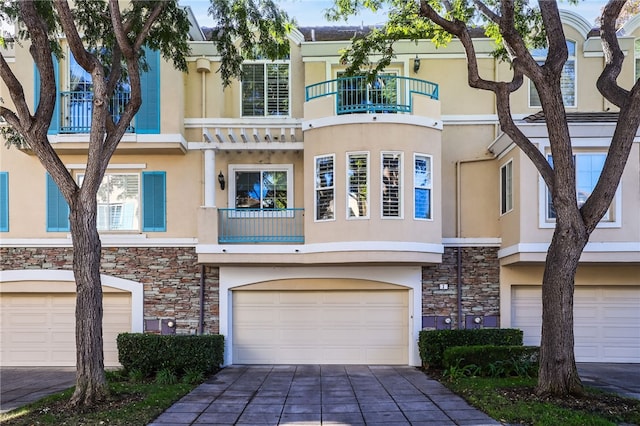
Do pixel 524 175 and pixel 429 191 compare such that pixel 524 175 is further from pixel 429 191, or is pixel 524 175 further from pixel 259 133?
pixel 259 133

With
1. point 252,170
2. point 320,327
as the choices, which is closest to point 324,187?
point 252,170

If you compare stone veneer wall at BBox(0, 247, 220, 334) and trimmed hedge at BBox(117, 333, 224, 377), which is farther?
stone veneer wall at BBox(0, 247, 220, 334)

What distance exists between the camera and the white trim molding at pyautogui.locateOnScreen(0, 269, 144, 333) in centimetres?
1356

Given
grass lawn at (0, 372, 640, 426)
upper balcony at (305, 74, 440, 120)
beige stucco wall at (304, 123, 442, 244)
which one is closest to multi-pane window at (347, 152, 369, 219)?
beige stucco wall at (304, 123, 442, 244)

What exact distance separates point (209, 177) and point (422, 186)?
17.1 feet

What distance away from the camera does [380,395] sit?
10.0 metres

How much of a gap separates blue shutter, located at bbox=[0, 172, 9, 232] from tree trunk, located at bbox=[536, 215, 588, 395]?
12706 mm

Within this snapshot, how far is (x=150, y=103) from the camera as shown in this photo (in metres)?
13.3

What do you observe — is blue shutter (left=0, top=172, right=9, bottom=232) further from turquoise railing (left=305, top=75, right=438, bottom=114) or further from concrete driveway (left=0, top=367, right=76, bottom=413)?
turquoise railing (left=305, top=75, right=438, bottom=114)

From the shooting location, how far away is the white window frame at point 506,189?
12992 mm

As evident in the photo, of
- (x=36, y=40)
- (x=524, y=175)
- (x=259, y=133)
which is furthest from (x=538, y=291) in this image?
(x=36, y=40)

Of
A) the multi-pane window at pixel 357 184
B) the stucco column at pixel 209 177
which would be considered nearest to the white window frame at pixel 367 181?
the multi-pane window at pixel 357 184

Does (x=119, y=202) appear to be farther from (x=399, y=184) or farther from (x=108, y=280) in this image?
(x=399, y=184)

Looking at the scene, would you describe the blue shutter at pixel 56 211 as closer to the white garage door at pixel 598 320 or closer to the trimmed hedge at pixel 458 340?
the trimmed hedge at pixel 458 340
